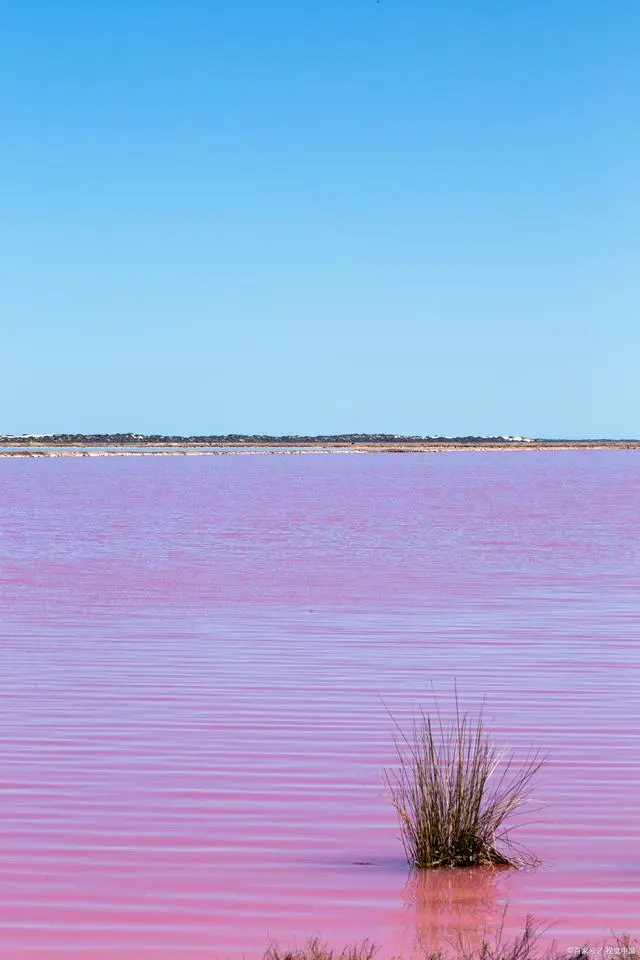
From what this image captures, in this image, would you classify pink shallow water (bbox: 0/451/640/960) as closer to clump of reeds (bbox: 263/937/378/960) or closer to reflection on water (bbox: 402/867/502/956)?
reflection on water (bbox: 402/867/502/956)

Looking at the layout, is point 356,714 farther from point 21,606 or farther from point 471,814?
point 21,606

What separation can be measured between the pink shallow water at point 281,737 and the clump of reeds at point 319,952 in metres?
0.15

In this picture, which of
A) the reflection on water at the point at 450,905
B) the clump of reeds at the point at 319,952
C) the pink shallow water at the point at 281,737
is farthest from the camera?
the pink shallow water at the point at 281,737

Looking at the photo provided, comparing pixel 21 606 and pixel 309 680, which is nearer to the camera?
pixel 309 680

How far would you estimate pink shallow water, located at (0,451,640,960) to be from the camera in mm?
5312

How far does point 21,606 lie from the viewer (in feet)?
49.8

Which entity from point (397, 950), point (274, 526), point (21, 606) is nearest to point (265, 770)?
point (397, 950)

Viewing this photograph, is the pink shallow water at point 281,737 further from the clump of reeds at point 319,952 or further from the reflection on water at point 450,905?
the clump of reeds at point 319,952

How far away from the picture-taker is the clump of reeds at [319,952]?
4.33 metres

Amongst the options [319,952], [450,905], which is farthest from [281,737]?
[319,952]

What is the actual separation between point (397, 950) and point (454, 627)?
842 centimetres

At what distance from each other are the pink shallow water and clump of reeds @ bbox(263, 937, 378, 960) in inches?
6.0

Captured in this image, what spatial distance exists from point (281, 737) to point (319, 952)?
388 centimetres

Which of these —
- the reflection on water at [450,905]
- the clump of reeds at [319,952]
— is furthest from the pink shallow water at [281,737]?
the clump of reeds at [319,952]
